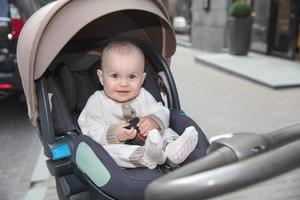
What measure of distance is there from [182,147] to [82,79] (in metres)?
1.06

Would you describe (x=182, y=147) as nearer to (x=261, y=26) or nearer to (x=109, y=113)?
(x=109, y=113)

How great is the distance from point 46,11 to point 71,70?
0.67 m

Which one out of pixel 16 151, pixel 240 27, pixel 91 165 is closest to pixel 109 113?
pixel 91 165

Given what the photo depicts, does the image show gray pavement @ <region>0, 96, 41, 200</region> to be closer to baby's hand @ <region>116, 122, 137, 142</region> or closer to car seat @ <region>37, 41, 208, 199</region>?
car seat @ <region>37, 41, 208, 199</region>

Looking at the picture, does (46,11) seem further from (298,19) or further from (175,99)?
(298,19)

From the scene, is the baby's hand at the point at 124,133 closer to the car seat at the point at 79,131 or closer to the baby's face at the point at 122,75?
the car seat at the point at 79,131

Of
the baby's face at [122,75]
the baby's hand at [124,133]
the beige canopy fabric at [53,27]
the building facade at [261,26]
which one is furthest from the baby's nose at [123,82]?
the building facade at [261,26]

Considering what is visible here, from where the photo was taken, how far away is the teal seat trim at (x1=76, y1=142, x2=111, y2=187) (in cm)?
227

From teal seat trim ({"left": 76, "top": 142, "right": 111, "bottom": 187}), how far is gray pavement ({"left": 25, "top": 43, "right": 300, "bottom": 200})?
138cm

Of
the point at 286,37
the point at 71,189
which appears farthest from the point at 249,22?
the point at 71,189

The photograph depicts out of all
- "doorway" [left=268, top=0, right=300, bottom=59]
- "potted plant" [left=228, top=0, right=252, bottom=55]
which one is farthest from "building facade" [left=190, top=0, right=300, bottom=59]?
"potted plant" [left=228, top=0, right=252, bottom=55]

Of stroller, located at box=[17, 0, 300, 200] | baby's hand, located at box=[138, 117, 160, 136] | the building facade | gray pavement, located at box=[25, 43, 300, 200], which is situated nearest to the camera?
stroller, located at box=[17, 0, 300, 200]

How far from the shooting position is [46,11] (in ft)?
8.31

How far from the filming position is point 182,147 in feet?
7.78
